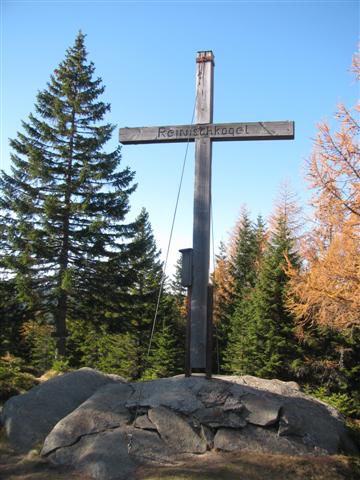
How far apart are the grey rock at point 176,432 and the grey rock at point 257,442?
0.78 feet

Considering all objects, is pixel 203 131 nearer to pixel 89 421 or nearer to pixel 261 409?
pixel 261 409

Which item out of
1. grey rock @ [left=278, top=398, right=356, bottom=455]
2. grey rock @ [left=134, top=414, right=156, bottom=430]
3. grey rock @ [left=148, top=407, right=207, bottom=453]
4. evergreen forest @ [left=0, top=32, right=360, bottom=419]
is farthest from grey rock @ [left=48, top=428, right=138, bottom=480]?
evergreen forest @ [left=0, top=32, right=360, bottom=419]

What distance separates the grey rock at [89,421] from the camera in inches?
229

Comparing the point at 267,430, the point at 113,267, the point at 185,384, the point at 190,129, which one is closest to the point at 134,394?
the point at 185,384

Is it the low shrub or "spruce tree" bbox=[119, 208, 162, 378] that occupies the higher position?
"spruce tree" bbox=[119, 208, 162, 378]

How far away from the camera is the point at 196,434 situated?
5645 millimetres

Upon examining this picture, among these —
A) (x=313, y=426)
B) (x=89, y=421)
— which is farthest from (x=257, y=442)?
(x=89, y=421)

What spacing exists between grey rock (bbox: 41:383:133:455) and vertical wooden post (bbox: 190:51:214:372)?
1245 millimetres

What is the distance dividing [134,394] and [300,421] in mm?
2278

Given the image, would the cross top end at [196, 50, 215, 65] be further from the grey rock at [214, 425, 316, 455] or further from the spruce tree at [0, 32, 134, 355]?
the spruce tree at [0, 32, 134, 355]

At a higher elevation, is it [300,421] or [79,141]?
[79,141]

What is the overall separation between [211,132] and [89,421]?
4506 millimetres

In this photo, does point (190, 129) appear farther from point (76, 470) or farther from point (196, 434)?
point (76, 470)

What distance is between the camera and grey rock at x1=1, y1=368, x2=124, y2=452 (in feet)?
20.8
